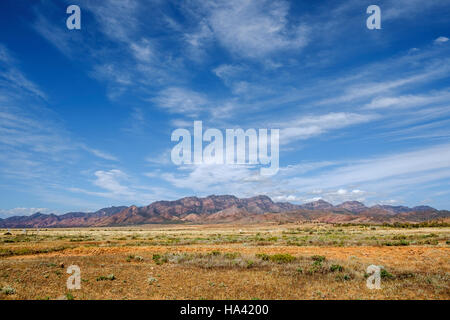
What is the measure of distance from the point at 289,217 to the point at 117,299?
633ft

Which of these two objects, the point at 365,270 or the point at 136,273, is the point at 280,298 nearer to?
the point at 365,270

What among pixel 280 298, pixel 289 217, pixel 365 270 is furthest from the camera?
pixel 289 217

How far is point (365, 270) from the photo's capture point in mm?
15148

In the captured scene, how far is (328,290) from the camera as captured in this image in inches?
467

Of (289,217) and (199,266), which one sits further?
(289,217)

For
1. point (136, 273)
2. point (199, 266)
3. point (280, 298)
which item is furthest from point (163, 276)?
point (280, 298)

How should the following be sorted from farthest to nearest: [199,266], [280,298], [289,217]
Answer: [289,217], [199,266], [280,298]

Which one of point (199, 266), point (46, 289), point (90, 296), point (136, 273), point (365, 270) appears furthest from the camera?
point (199, 266)
